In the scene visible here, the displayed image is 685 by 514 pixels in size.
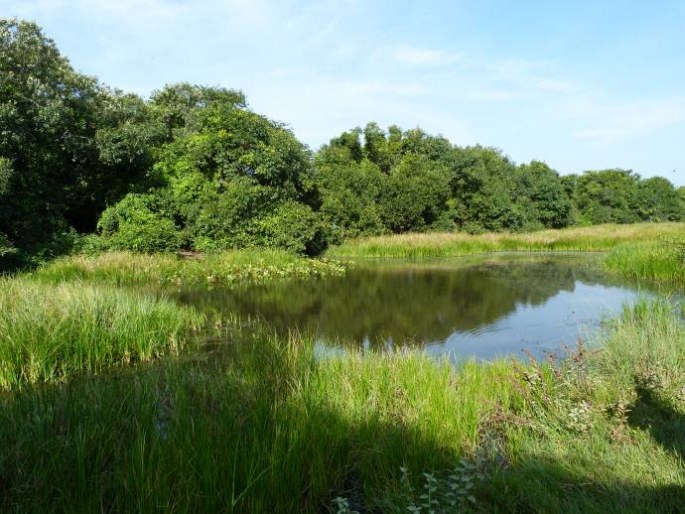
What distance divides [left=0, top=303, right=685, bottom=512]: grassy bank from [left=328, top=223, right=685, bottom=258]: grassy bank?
20898mm

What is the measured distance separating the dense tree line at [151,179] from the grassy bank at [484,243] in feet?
6.68

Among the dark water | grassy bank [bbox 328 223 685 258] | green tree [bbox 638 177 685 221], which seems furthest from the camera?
green tree [bbox 638 177 685 221]

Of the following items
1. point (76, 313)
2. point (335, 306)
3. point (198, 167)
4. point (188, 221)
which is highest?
point (198, 167)

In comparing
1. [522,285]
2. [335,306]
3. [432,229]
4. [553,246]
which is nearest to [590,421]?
[335,306]

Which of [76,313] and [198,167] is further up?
[198,167]

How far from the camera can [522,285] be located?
16.0 m

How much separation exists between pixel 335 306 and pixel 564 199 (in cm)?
3865

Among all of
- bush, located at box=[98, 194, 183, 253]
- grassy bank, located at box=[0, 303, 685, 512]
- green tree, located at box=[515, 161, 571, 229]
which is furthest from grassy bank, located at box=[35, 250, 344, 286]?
green tree, located at box=[515, 161, 571, 229]

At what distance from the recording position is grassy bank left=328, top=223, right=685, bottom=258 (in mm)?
26422

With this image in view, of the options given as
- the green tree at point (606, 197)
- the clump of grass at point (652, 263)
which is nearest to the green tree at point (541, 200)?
the green tree at point (606, 197)

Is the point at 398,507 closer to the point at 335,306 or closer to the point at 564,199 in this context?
the point at 335,306

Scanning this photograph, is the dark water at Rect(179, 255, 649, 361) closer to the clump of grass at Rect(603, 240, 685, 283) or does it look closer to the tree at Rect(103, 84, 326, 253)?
the clump of grass at Rect(603, 240, 685, 283)

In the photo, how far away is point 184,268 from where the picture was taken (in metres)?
16.2

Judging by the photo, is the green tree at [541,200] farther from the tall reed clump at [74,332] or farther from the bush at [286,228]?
the tall reed clump at [74,332]
